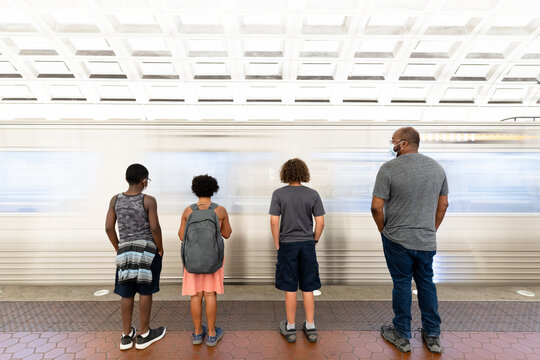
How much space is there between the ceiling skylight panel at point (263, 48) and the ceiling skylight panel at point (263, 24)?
830mm

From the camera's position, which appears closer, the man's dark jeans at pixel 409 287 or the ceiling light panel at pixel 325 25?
the man's dark jeans at pixel 409 287

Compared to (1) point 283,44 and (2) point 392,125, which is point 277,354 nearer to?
(2) point 392,125

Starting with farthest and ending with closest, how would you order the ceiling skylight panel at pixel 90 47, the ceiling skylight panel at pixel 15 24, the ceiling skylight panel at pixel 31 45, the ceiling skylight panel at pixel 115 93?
the ceiling skylight panel at pixel 115 93 < the ceiling skylight panel at pixel 90 47 < the ceiling skylight panel at pixel 31 45 < the ceiling skylight panel at pixel 15 24

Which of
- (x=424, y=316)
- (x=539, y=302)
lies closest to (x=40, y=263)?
(x=424, y=316)

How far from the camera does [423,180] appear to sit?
2.21 m

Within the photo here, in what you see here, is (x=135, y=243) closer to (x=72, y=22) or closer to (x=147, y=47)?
(x=147, y=47)

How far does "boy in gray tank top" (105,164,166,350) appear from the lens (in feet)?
7.45

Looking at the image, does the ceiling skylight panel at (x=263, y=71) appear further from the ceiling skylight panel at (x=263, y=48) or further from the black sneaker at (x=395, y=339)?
the black sneaker at (x=395, y=339)

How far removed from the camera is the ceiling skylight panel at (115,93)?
1329cm

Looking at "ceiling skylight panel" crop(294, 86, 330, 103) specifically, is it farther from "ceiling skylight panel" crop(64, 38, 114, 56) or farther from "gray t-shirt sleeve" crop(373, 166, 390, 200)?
"gray t-shirt sleeve" crop(373, 166, 390, 200)

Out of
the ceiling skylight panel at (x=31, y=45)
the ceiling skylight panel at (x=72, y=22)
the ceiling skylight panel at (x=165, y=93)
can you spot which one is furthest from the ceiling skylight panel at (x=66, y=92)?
the ceiling skylight panel at (x=72, y=22)

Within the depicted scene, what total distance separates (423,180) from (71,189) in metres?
4.78

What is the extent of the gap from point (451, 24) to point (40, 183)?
13.7m

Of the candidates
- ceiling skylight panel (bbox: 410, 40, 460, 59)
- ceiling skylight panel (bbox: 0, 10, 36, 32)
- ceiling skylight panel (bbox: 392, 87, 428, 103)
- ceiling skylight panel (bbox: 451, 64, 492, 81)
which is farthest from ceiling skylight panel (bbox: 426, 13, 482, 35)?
ceiling skylight panel (bbox: 0, 10, 36, 32)
